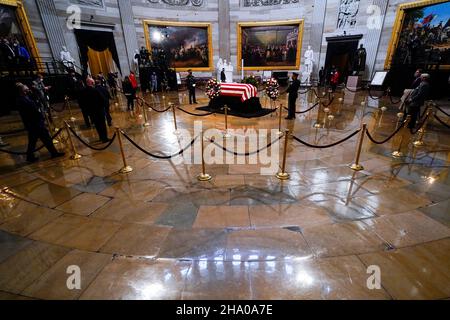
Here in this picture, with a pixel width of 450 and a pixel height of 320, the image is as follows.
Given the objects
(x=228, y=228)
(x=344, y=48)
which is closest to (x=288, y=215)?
(x=228, y=228)

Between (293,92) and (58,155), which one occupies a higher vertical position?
(293,92)

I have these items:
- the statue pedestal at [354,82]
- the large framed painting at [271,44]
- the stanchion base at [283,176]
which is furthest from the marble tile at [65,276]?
the large framed painting at [271,44]

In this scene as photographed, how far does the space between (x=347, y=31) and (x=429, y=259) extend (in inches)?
825

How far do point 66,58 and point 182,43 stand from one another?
32.6 ft

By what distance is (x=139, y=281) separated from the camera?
242cm

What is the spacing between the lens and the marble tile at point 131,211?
347cm

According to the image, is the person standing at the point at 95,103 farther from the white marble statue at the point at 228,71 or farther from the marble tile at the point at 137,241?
the white marble statue at the point at 228,71

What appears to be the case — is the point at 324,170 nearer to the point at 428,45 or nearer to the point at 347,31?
the point at 428,45

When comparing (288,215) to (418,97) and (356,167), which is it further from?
(418,97)

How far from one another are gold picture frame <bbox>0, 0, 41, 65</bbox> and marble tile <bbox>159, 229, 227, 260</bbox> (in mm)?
16015

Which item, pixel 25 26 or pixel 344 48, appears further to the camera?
pixel 344 48

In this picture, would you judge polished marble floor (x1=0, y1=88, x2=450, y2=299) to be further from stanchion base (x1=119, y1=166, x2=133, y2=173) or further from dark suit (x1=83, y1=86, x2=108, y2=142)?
dark suit (x1=83, y1=86, x2=108, y2=142)

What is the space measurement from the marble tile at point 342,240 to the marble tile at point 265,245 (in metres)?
0.15

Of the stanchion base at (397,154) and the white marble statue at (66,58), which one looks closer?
the stanchion base at (397,154)
